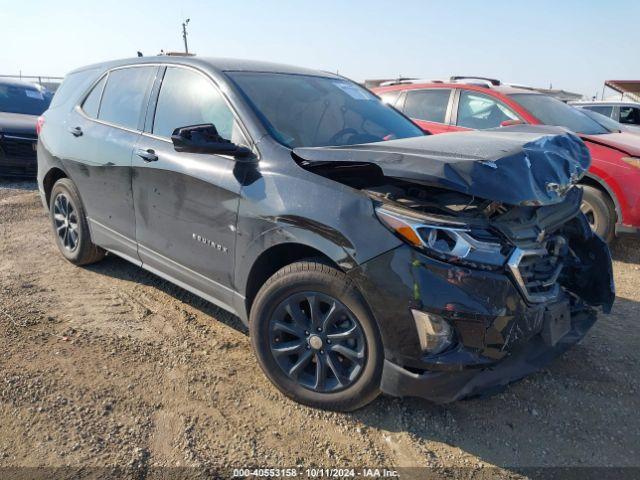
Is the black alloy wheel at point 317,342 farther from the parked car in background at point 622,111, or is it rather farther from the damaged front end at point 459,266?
the parked car in background at point 622,111

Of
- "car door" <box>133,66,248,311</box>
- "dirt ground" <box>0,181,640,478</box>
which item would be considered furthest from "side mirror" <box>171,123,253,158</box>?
"dirt ground" <box>0,181,640,478</box>

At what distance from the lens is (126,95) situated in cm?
396

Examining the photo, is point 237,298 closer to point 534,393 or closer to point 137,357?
point 137,357

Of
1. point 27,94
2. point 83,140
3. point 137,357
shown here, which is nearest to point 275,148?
point 137,357

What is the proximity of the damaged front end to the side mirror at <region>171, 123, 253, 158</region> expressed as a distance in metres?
0.42

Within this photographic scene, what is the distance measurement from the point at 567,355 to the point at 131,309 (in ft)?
10.2

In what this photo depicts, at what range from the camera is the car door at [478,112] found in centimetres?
607

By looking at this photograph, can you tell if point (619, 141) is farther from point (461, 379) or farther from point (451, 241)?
point (461, 379)

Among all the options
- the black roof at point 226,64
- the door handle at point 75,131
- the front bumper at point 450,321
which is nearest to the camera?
the front bumper at point 450,321

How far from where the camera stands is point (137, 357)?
322cm

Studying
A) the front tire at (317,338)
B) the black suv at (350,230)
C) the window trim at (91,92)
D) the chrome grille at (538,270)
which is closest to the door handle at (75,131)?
the window trim at (91,92)

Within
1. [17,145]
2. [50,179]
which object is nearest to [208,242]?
[50,179]

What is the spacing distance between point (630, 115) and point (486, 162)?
10.2 metres

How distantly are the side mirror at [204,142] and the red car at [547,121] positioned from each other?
3.48m
